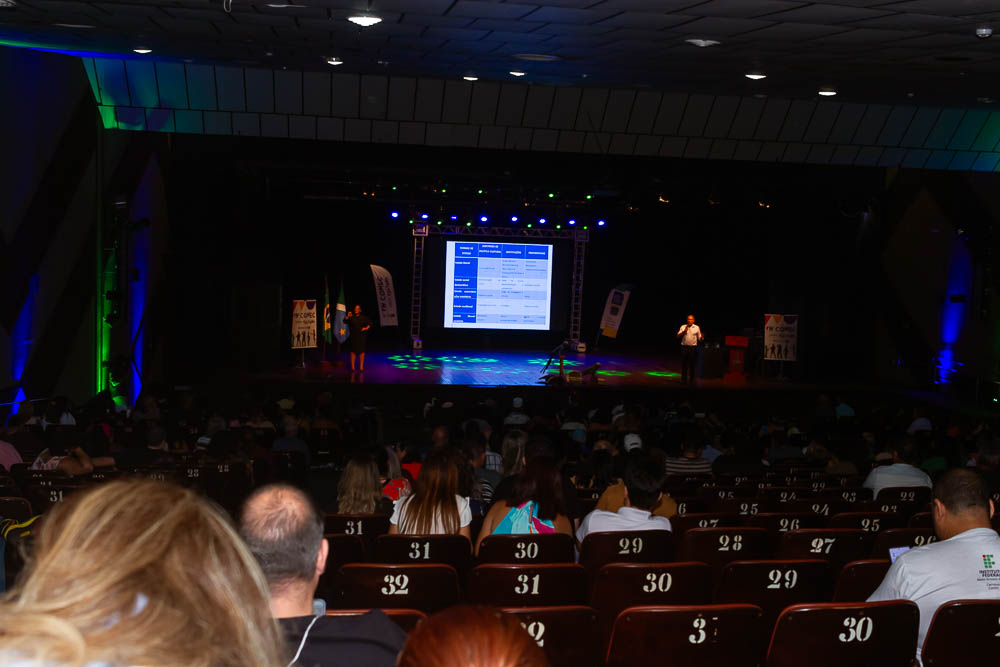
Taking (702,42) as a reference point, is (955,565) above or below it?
below

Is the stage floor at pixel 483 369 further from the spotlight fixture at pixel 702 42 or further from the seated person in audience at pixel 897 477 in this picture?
the seated person in audience at pixel 897 477

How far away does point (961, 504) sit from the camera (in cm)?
364

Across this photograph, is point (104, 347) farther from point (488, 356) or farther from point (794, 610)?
point (794, 610)

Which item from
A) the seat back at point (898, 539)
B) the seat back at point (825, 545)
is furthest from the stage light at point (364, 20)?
the seat back at point (898, 539)

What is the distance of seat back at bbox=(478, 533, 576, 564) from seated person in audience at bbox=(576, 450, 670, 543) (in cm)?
45

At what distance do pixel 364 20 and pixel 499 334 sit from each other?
1672 centimetres

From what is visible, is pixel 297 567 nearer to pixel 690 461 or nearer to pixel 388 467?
pixel 388 467

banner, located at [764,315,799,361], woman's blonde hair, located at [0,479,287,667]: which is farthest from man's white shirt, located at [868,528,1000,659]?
banner, located at [764,315,799,361]

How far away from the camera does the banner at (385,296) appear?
20172 millimetres

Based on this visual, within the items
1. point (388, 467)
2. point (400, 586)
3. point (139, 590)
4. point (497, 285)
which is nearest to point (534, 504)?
point (400, 586)

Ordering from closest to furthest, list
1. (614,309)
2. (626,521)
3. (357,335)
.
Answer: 1. (626,521)
2. (357,335)
3. (614,309)

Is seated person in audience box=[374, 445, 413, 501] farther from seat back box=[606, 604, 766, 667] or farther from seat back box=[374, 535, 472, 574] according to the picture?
seat back box=[606, 604, 766, 667]

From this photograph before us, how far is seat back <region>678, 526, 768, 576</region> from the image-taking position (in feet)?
15.9

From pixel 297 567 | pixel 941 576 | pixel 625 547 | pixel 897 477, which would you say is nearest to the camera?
pixel 297 567
